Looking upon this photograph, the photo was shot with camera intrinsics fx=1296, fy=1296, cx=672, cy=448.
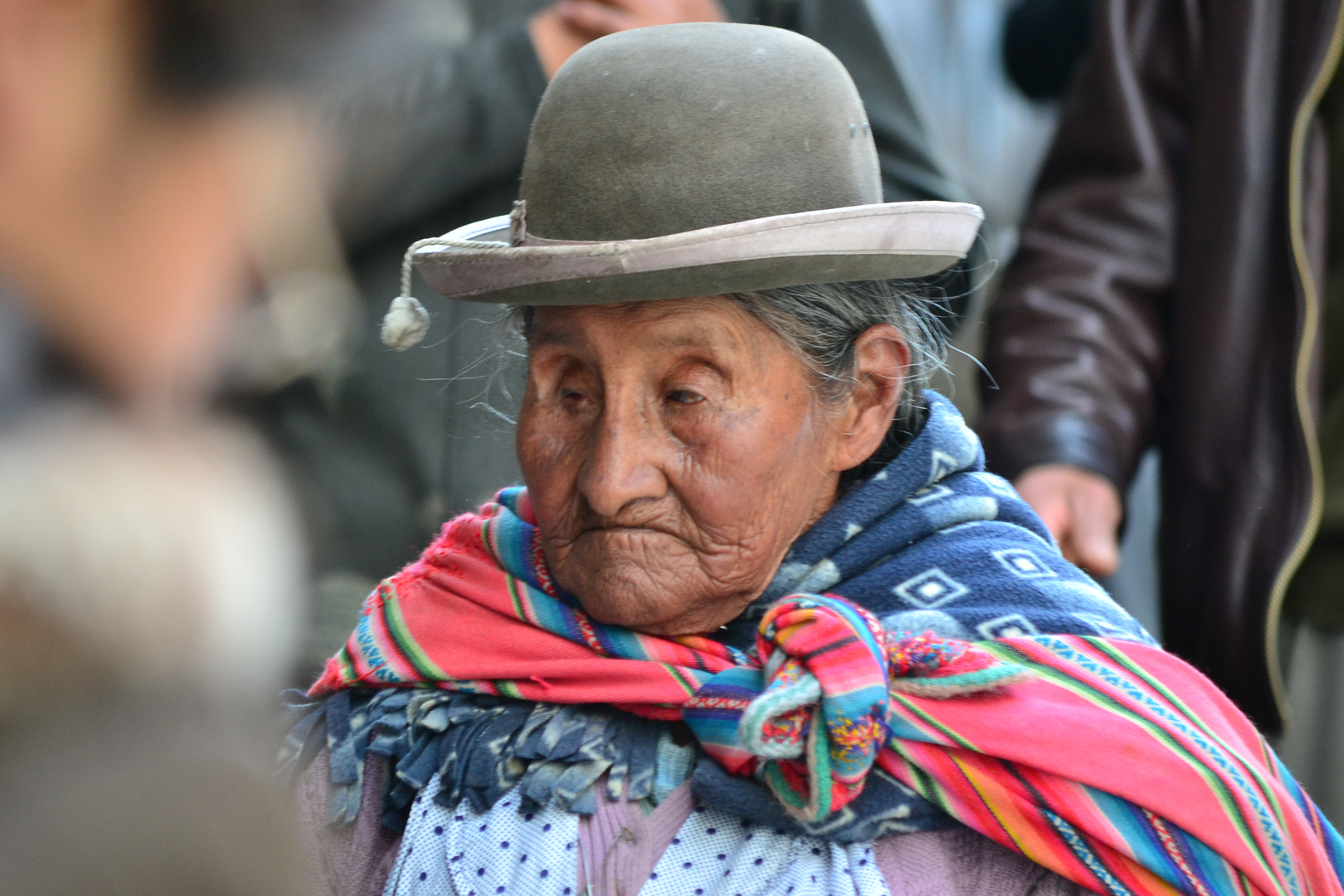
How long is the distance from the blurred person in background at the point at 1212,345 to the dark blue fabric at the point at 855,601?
956 millimetres

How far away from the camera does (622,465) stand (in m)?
1.90

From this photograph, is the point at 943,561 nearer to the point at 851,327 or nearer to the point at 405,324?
the point at 851,327

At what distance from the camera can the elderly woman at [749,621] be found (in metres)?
1.74

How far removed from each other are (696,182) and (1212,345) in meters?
1.71

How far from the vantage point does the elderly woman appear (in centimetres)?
174

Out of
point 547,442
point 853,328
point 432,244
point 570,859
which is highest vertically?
point 432,244

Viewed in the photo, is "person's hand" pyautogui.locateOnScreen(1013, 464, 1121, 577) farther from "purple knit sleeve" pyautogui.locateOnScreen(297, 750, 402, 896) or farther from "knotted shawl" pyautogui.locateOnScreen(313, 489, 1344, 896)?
"purple knit sleeve" pyautogui.locateOnScreen(297, 750, 402, 896)

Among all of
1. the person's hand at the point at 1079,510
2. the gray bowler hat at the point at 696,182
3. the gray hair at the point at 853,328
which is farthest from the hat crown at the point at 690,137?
the person's hand at the point at 1079,510

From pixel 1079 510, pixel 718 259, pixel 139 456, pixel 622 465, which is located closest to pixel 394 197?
pixel 139 456

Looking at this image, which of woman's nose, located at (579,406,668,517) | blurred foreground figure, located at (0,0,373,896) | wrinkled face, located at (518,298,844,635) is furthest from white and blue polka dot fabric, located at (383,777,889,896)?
blurred foreground figure, located at (0,0,373,896)

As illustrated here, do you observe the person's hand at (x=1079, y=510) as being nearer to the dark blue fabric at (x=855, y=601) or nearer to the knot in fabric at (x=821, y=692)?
the dark blue fabric at (x=855, y=601)

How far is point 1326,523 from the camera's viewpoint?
287 cm

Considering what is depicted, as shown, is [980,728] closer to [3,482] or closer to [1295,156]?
[3,482]

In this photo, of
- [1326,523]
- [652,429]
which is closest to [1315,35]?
[1326,523]
